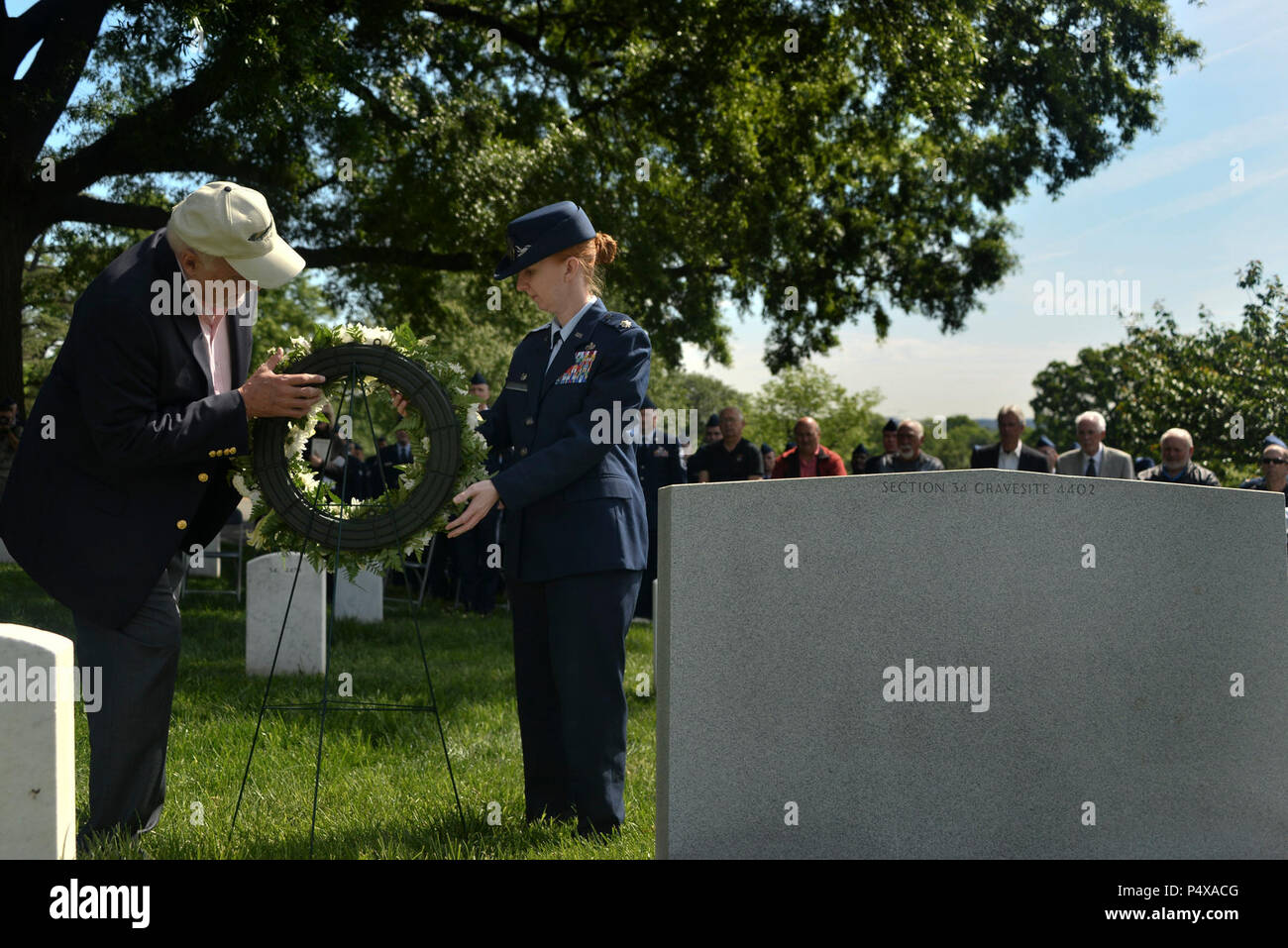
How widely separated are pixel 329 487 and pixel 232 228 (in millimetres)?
935

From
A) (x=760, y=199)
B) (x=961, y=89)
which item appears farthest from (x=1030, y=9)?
(x=760, y=199)

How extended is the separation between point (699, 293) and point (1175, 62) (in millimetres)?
10387

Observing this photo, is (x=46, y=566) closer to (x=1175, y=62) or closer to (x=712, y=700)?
(x=712, y=700)

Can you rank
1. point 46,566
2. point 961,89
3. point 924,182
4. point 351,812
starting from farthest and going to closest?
point 924,182 < point 961,89 < point 351,812 < point 46,566

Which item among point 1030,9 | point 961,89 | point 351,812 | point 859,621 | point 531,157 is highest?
point 1030,9

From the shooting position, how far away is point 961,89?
622 inches

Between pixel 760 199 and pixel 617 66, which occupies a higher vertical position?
pixel 617 66

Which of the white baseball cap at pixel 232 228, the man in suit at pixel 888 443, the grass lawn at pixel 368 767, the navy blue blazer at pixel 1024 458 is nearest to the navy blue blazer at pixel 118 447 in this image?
the white baseball cap at pixel 232 228

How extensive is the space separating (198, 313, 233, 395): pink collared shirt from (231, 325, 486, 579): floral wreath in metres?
0.34

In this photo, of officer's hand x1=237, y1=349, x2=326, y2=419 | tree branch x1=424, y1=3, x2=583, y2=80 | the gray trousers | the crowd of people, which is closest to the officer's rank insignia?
officer's hand x1=237, y1=349, x2=326, y2=419

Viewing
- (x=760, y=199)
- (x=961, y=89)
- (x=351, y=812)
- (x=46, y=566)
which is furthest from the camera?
(x=760, y=199)

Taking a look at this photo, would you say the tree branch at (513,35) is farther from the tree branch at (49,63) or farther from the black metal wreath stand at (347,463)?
the black metal wreath stand at (347,463)

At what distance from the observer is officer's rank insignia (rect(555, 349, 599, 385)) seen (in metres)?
4.26

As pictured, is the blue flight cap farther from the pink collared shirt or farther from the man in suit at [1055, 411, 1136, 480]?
the man in suit at [1055, 411, 1136, 480]
